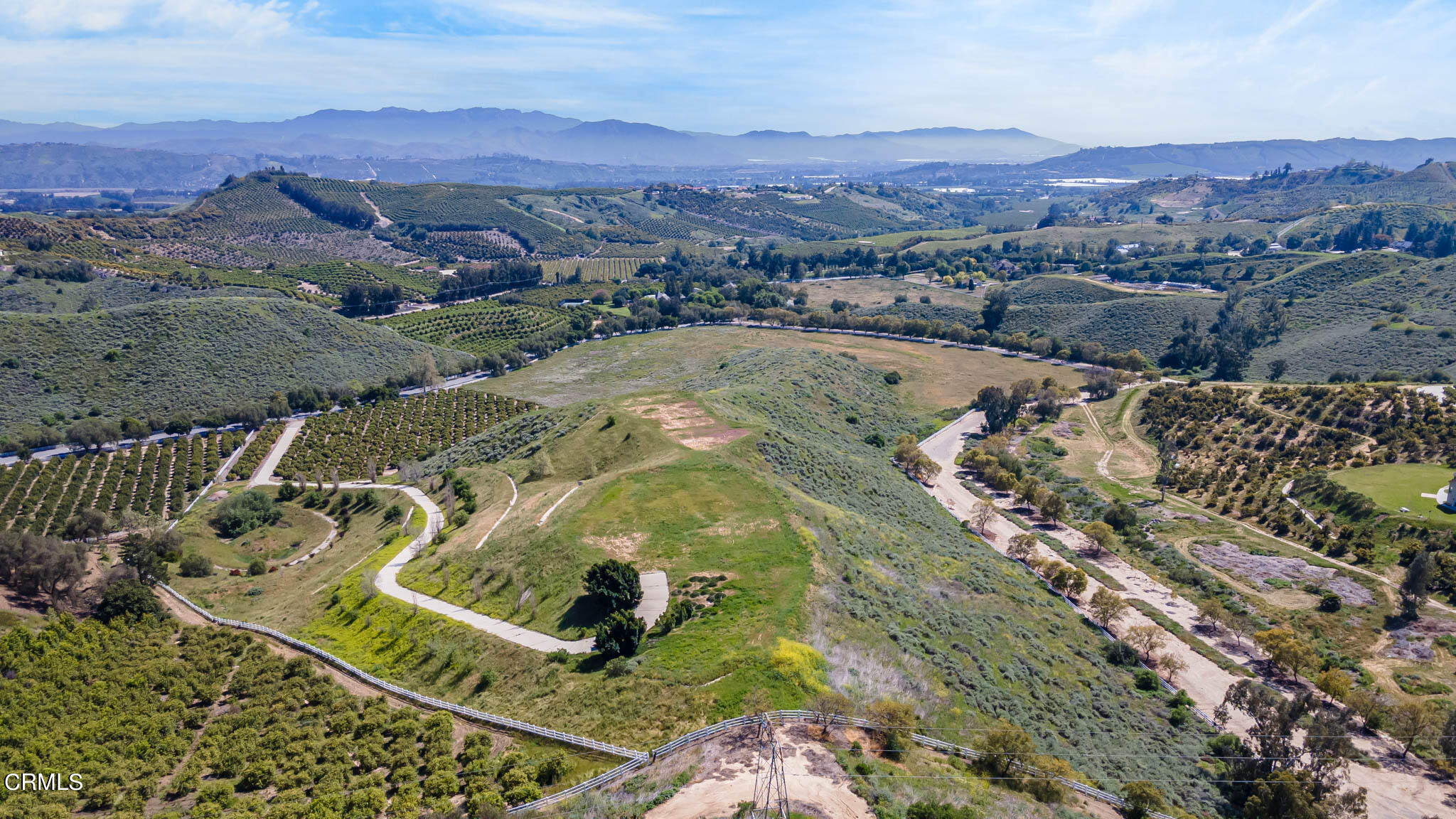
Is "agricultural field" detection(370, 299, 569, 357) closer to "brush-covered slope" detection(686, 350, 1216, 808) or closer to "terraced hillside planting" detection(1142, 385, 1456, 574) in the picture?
"brush-covered slope" detection(686, 350, 1216, 808)

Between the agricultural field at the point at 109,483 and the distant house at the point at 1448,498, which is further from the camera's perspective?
the agricultural field at the point at 109,483

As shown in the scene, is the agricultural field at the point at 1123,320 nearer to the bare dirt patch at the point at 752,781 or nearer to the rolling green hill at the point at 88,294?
the bare dirt patch at the point at 752,781

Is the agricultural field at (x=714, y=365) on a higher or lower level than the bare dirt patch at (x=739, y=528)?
lower

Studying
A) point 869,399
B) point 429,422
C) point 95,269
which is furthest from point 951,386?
point 95,269

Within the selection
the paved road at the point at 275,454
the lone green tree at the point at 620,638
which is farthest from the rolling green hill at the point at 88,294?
the lone green tree at the point at 620,638

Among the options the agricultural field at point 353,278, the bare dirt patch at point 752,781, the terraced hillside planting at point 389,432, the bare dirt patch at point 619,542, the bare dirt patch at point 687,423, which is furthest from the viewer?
the agricultural field at point 353,278

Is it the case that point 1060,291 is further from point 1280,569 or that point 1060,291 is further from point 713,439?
point 713,439

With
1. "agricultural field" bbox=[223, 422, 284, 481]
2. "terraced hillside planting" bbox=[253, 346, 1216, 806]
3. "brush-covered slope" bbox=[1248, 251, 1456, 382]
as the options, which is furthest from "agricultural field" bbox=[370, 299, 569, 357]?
"brush-covered slope" bbox=[1248, 251, 1456, 382]
